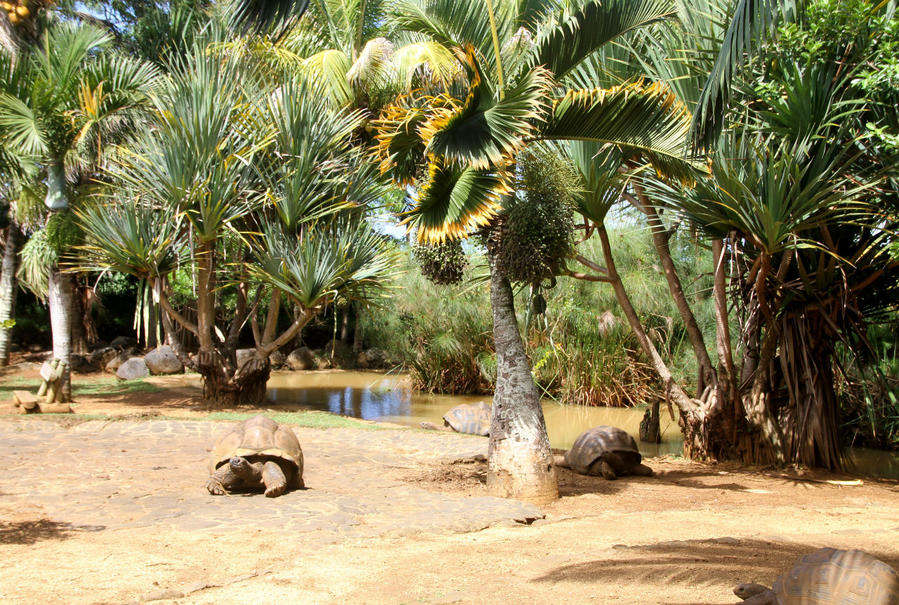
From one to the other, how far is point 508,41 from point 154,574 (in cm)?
561

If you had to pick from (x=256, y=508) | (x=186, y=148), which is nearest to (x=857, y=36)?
(x=256, y=508)

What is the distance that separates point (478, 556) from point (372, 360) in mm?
20031

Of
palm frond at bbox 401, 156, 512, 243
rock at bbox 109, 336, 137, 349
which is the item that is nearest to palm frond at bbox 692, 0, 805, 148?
palm frond at bbox 401, 156, 512, 243

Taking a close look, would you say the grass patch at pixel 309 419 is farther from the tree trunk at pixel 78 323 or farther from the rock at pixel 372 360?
the rock at pixel 372 360

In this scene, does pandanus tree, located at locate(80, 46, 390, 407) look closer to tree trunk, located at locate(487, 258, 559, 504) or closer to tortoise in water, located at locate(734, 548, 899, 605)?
tree trunk, located at locate(487, 258, 559, 504)

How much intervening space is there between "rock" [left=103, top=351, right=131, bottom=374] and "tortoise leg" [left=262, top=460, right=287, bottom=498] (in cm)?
1418

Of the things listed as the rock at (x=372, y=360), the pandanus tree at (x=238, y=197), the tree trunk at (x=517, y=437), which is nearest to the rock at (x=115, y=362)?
the rock at (x=372, y=360)

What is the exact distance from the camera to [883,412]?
11.0 meters

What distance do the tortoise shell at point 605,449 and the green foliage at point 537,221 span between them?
8.75 feet

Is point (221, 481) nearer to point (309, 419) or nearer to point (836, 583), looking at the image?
point (309, 419)

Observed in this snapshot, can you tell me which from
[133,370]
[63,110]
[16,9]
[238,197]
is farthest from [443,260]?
[133,370]

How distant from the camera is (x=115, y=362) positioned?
19.6m

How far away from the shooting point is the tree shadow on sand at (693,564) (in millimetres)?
3898

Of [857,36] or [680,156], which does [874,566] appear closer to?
[680,156]
